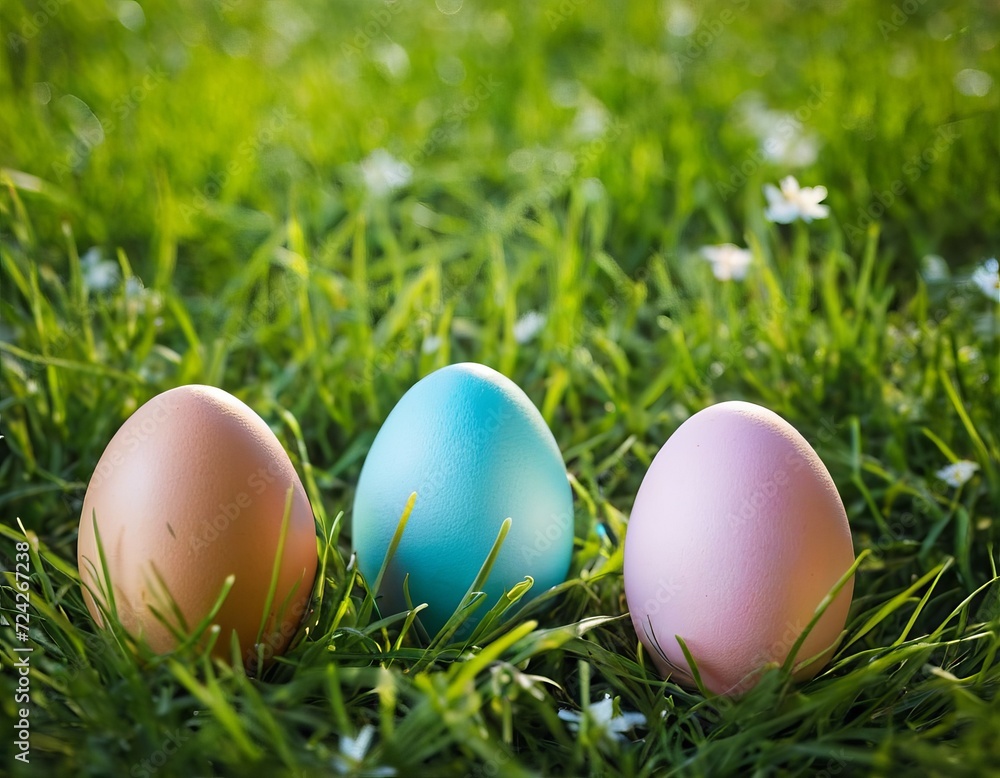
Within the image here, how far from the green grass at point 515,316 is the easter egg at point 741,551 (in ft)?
0.19

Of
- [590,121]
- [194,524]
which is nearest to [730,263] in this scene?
[590,121]

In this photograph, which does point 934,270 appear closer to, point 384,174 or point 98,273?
point 384,174

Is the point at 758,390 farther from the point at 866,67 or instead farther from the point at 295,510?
the point at 866,67

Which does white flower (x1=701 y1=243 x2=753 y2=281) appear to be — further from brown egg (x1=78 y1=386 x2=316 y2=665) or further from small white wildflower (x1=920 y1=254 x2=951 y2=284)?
brown egg (x1=78 y1=386 x2=316 y2=665)

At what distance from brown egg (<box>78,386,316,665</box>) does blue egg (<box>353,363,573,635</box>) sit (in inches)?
5.1

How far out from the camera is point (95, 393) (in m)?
1.57

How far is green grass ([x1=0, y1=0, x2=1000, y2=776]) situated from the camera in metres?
1.04

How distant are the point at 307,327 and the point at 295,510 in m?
0.70

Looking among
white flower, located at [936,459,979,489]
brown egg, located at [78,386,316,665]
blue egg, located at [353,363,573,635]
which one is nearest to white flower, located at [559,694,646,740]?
blue egg, located at [353,363,573,635]

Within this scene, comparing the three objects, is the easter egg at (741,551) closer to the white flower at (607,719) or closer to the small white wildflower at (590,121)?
the white flower at (607,719)

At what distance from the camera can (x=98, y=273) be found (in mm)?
1938

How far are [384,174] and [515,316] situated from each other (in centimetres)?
65

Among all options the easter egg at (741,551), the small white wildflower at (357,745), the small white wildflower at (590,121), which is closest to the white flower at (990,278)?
the easter egg at (741,551)

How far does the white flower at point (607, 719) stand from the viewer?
1.02 m
